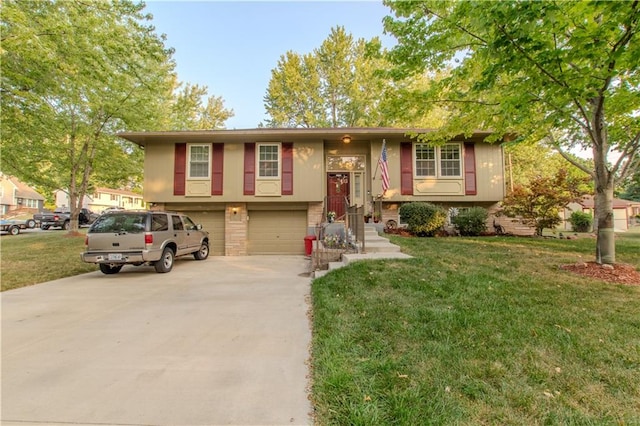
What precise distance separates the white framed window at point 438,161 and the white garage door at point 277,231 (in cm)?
529

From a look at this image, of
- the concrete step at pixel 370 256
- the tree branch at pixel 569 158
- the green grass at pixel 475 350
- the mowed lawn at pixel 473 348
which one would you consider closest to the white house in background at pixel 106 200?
the concrete step at pixel 370 256

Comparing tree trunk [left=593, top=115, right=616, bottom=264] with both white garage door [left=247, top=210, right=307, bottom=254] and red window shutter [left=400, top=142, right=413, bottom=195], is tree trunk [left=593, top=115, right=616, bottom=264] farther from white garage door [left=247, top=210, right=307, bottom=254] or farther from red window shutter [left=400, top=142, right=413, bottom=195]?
white garage door [left=247, top=210, right=307, bottom=254]

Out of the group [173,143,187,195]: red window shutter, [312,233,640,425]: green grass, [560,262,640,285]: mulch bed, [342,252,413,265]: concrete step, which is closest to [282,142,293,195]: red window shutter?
A: [173,143,187,195]: red window shutter

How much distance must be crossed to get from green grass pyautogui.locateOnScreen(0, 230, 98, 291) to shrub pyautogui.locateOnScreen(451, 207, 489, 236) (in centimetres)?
1220

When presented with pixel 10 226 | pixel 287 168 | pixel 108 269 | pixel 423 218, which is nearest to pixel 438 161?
pixel 423 218

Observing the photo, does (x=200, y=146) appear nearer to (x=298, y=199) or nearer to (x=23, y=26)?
(x=298, y=199)

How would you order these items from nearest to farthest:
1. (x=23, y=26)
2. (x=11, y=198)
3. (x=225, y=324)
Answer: (x=225, y=324), (x=23, y=26), (x=11, y=198)

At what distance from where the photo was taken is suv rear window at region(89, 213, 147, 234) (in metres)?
6.60

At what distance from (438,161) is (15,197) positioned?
49.2 metres

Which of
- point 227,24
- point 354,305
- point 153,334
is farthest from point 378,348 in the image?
point 227,24

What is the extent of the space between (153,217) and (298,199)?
18.5 ft

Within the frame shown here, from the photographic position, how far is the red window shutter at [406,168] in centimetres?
1152

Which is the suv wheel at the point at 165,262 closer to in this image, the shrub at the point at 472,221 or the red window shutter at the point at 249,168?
the red window shutter at the point at 249,168

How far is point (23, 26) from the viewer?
22.3ft
